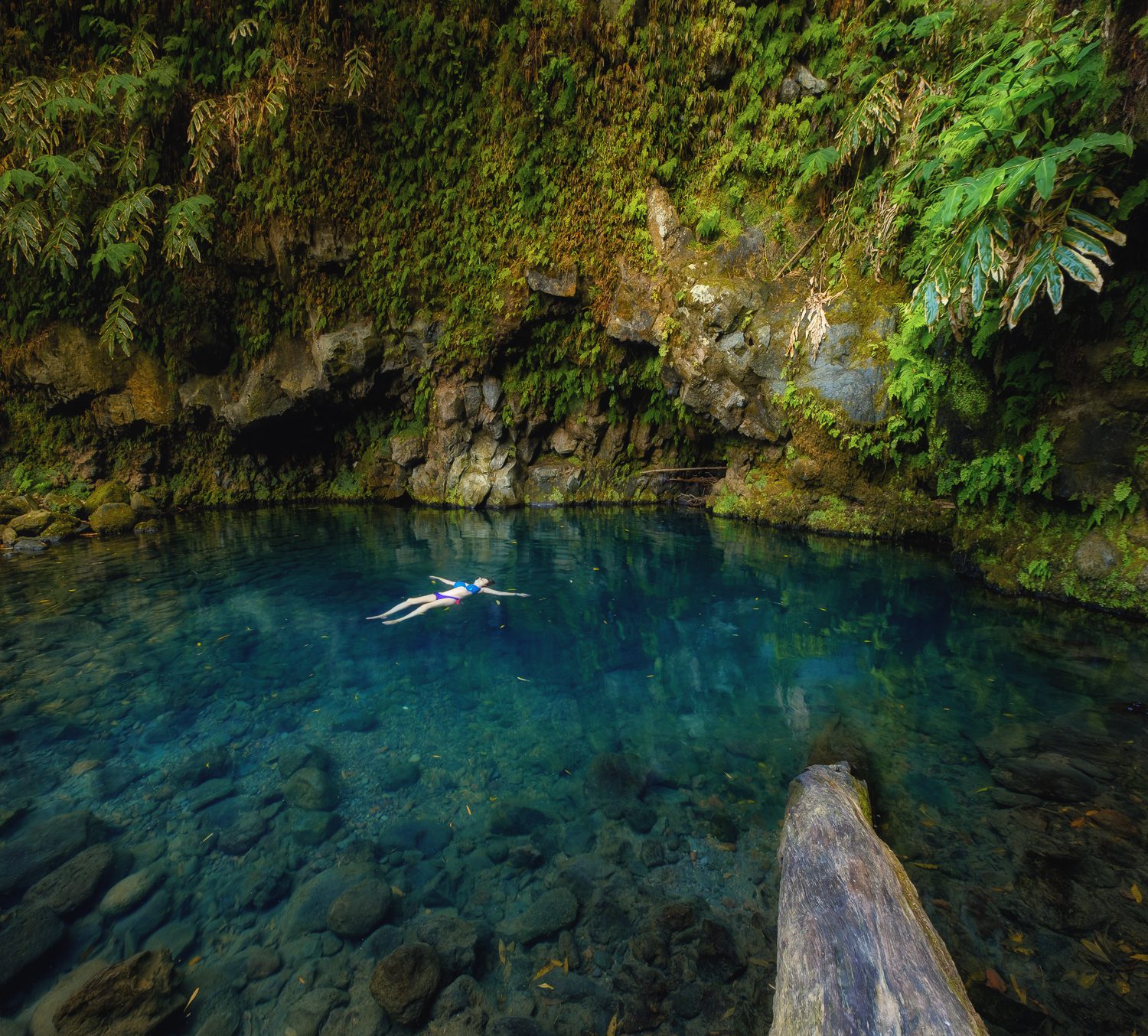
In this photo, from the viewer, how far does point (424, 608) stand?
6.30 m

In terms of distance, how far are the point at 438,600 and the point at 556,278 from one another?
9734mm

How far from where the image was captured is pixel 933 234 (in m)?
7.91

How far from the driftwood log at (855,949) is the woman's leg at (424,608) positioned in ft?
16.1

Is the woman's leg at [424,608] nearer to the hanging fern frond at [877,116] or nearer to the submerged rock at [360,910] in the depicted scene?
the submerged rock at [360,910]

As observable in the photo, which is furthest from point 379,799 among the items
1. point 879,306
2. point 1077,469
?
point 879,306

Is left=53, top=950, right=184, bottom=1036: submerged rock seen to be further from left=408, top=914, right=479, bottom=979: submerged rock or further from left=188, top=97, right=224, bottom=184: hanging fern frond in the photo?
left=188, top=97, right=224, bottom=184: hanging fern frond

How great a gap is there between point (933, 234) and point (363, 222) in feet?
42.8

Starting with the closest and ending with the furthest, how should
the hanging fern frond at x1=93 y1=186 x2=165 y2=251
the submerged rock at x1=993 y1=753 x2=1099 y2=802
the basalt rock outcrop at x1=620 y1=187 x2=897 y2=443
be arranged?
the submerged rock at x1=993 y1=753 x2=1099 y2=802 < the basalt rock outcrop at x1=620 y1=187 x2=897 y2=443 < the hanging fern frond at x1=93 y1=186 x2=165 y2=251

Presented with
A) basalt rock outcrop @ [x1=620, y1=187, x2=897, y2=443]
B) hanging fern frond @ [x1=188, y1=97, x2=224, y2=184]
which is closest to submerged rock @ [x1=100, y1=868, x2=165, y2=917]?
basalt rock outcrop @ [x1=620, y1=187, x2=897, y2=443]

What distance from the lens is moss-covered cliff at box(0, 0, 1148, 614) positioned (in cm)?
682

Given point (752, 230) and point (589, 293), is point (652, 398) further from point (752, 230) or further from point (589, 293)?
point (752, 230)

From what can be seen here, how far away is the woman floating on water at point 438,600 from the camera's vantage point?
652cm

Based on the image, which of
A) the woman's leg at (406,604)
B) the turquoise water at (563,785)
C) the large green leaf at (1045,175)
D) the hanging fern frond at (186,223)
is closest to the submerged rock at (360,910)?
the turquoise water at (563,785)

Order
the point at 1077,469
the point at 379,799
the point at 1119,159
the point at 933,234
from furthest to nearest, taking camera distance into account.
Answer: the point at 933,234 < the point at 1077,469 < the point at 1119,159 < the point at 379,799
